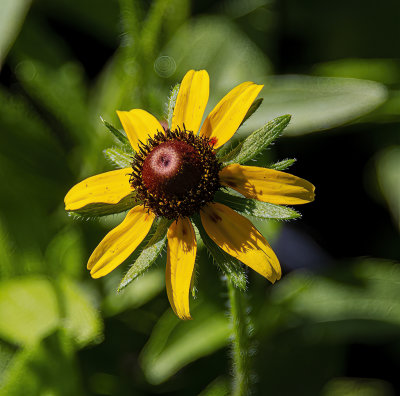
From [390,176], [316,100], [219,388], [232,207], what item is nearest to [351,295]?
[390,176]

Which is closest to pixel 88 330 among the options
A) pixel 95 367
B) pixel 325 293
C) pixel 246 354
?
pixel 95 367

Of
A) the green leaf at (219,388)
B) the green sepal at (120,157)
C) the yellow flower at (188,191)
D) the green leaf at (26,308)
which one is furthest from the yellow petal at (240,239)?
the green leaf at (26,308)

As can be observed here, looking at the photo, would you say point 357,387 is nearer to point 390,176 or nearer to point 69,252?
point 390,176

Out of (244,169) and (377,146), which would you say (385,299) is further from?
(244,169)

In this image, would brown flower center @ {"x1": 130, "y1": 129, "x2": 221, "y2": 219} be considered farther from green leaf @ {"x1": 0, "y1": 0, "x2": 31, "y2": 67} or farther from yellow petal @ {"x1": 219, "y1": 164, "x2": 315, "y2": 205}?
green leaf @ {"x1": 0, "y1": 0, "x2": 31, "y2": 67}

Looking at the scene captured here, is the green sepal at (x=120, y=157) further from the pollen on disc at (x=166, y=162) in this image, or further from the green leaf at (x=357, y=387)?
the green leaf at (x=357, y=387)

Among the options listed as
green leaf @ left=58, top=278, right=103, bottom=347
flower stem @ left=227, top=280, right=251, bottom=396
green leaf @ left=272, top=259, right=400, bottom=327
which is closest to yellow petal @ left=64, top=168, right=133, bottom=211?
flower stem @ left=227, top=280, right=251, bottom=396
